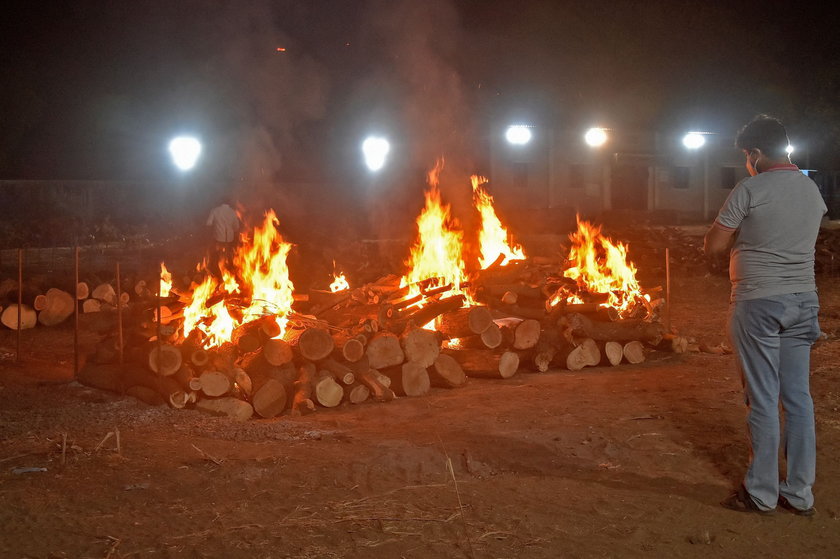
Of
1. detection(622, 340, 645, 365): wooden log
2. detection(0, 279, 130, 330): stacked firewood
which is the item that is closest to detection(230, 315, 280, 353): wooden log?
detection(622, 340, 645, 365): wooden log

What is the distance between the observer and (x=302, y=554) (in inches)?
142

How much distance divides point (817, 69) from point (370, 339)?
30.4 m

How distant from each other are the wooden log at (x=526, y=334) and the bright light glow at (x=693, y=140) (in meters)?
22.9

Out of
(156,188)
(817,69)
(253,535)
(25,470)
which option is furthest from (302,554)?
(817,69)

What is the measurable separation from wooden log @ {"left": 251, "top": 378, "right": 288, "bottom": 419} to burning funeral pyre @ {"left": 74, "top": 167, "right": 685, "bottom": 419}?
0.04ft

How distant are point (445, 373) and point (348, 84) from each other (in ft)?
46.5

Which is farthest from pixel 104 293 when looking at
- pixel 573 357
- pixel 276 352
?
pixel 573 357

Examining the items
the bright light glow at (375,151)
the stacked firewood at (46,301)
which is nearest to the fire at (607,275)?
the stacked firewood at (46,301)

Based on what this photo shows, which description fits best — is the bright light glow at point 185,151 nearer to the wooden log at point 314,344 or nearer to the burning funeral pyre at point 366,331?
the burning funeral pyre at point 366,331

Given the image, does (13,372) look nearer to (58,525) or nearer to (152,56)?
(58,525)

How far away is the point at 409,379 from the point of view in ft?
24.9

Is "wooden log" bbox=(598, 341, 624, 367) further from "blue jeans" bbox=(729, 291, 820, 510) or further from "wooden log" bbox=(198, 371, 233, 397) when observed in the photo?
"blue jeans" bbox=(729, 291, 820, 510)

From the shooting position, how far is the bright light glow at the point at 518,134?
24734 mm

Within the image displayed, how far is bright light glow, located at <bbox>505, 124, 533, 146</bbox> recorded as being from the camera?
2473cm
